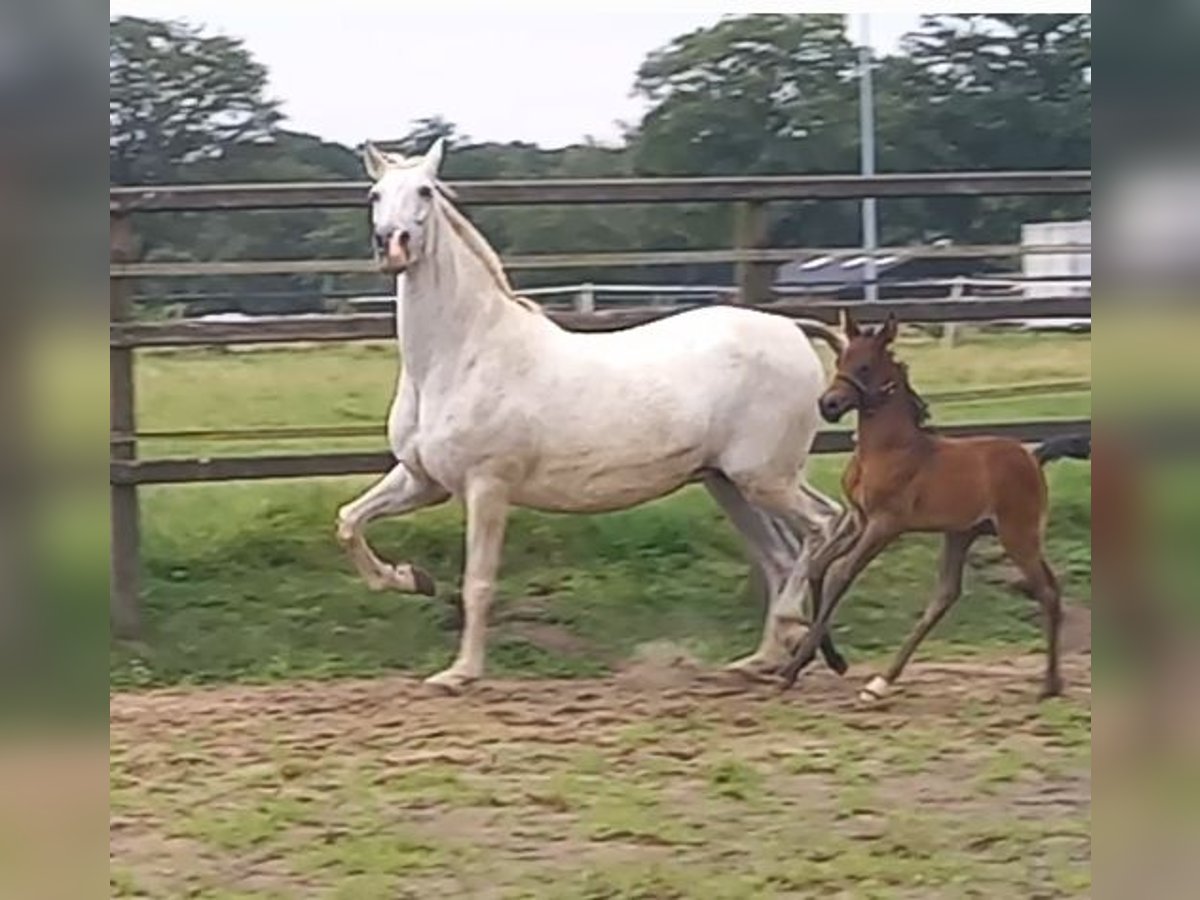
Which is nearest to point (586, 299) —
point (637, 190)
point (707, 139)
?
point (637, 190)

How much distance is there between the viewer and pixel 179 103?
2320mm

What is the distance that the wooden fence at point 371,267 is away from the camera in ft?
7.89

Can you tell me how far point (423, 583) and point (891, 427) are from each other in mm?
697

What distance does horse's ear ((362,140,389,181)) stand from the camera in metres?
2.38

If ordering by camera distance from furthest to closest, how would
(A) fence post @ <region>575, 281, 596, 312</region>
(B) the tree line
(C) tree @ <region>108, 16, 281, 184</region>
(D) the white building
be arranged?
(A) fence post @ <region>575, 281, 596, 312</region>, (D) the white building, (B) the tree line, (C) tree @ <region>108, 16, 281, 184</region>

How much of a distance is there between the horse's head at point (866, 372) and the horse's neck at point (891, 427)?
0.01 meters

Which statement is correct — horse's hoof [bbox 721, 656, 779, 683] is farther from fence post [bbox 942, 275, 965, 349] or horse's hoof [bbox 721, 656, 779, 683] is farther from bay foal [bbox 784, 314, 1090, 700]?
fence post [bbox 942, 275, 965, 349]

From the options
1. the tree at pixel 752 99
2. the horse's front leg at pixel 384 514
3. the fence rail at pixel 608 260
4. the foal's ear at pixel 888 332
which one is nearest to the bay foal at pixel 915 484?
the foal's ear at pixel 888 332

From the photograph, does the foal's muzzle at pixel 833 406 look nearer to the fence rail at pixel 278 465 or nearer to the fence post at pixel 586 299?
the fence rail at pixel 278 465

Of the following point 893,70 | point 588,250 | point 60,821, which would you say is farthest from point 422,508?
point 60,821

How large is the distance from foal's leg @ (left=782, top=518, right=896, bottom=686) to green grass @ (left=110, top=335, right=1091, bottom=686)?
5 centimetres

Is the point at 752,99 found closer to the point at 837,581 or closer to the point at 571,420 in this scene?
the point at 571,420

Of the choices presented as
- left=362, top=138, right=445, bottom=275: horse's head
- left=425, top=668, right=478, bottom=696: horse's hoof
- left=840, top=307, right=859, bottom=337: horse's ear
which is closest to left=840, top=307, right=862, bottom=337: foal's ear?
left=840, top=307, right=859, bottom=337: horse's ear

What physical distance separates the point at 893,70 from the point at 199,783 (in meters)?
1.30
